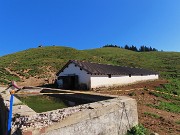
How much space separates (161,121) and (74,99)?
223 inches

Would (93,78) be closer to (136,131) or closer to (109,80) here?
(109,80)

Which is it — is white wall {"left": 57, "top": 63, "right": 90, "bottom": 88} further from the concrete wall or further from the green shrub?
the green shrub

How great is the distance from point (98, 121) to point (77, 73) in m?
19.8

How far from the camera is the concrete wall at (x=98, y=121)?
6345 millimetres

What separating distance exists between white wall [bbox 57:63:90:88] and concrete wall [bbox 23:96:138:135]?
15.9 m

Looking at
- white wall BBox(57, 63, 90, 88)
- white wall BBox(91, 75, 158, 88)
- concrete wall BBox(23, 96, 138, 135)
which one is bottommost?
concrete wall BBox(23, 96, 138, 135)

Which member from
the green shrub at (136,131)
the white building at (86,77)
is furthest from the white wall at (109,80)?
the green shrub at (136,131)

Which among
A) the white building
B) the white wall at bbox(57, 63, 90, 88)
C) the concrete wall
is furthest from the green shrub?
the white wall at bbox(57, 63, 90, 88)

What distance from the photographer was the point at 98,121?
7.63 meters

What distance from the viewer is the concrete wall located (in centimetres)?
635

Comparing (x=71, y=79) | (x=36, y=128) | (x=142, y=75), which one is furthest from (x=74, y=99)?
(x=142, y=75)

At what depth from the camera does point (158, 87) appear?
2758 cm

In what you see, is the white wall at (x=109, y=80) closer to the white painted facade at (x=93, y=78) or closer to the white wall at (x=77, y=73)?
the white painted facade at (x=93, y=78)

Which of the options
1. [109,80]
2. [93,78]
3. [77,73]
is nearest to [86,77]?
[93,78]
